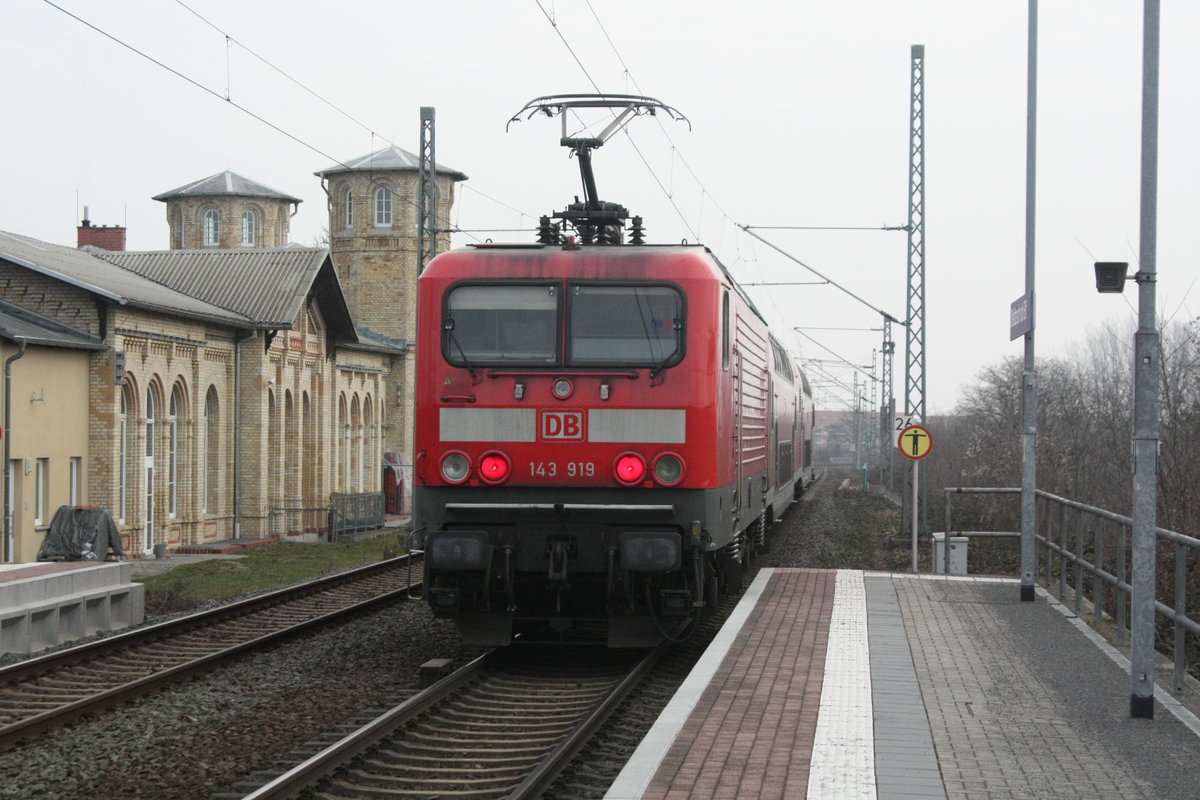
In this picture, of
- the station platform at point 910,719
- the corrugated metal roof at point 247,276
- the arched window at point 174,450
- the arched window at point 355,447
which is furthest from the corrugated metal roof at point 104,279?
the station platform at point 910,719

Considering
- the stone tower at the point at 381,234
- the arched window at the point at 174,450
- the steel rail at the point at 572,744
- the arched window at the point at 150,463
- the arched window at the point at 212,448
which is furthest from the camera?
the stone tower at the point at 381,234

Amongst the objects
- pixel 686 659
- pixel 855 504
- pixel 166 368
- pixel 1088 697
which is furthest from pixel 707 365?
pixel 855 504

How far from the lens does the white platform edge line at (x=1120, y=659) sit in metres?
7.75

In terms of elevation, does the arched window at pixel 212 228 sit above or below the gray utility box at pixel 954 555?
above

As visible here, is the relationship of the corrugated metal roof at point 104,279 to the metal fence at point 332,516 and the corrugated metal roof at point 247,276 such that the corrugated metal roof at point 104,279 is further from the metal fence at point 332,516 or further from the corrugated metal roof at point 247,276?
the metal fence at point 332,516

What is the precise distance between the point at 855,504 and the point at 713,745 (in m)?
39.5

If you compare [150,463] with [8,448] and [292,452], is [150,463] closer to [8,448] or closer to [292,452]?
[8,448]

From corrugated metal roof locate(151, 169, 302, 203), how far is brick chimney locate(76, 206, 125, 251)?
42.5 ft

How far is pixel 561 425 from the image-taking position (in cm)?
1052

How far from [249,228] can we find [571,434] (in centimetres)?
4786

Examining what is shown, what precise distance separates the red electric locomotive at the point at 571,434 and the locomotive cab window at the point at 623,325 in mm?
11

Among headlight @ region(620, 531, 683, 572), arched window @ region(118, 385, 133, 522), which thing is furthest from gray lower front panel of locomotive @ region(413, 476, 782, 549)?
arched window @ region(118, 385, 133, 522)

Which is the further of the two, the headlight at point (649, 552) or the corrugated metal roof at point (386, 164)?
the corrugated metal roof at point (386, 164)

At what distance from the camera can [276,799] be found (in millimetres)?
6797
